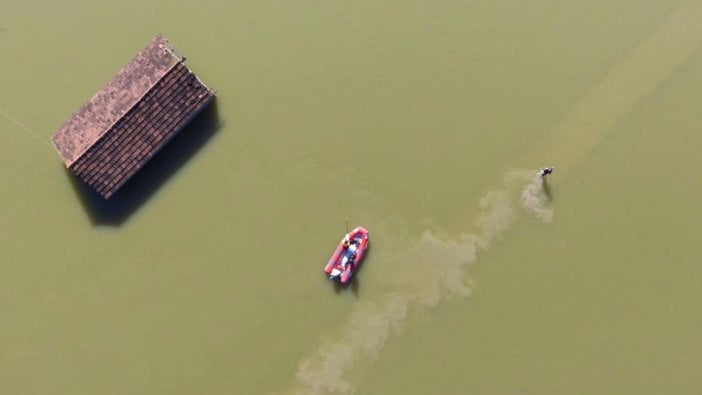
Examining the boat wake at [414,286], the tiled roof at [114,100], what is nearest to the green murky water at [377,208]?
the boat wake at [414,286]

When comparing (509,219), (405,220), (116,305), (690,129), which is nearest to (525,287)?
(509,219)

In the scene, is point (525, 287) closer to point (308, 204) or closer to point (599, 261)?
point (599, 261)

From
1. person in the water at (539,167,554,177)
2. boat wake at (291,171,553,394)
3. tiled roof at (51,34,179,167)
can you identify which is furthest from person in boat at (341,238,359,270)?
tiled roof at (51,34,179,167)

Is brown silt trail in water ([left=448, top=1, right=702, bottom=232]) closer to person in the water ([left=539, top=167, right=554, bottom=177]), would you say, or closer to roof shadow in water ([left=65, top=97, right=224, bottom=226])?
person in the water ([left=539, top=167, right=554, bottom=177])

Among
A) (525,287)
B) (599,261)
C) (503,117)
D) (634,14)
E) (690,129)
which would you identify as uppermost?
(634,14)

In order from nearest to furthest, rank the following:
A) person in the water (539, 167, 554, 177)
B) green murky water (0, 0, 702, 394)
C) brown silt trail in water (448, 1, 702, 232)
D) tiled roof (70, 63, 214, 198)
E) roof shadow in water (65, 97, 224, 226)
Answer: tiled roof (70, 63, 214, 198)
green murky water (0, 0, 702, 394)
person in the water (539, 167, 554, 177)
roof shadow in water (65, 97, 224, 226)
brown silt trail in water (448, 1, 702, 232)

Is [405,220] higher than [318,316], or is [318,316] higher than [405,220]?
[405,220]

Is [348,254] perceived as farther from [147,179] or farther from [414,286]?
[147,179]

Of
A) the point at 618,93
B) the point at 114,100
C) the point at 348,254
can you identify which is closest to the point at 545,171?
the point at 618,93
